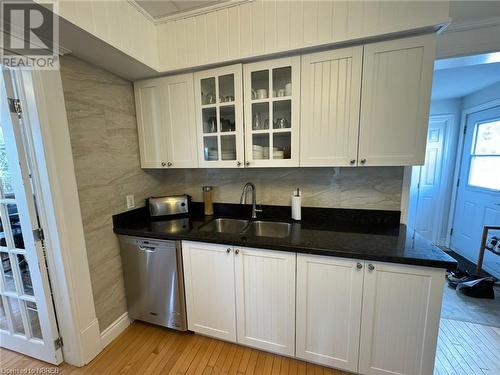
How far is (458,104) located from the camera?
315cm

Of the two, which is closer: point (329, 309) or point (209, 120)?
point (329, 309)

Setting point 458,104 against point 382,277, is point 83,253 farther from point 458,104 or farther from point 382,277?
point 458,104

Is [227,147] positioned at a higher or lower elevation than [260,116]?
lower

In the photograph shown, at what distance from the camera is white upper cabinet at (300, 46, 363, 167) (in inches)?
53.7

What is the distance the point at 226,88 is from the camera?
165 centimetres

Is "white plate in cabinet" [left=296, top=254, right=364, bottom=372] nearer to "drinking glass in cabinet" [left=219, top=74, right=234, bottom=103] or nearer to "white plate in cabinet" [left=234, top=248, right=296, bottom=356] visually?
"white plate in cabinet" [left=234, top=248, right=296, bottom=356]

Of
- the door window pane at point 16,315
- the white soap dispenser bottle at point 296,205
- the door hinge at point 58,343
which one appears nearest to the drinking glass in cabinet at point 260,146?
the white soap dispenser bottle at point 296,205

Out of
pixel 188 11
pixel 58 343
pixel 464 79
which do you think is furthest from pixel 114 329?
pixel 464 79

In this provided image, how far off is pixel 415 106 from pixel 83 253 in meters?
2.43

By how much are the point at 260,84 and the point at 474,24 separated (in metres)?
1.54

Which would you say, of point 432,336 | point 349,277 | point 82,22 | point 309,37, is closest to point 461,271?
point 432,336

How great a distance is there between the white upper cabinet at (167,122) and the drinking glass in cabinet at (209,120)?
94mm

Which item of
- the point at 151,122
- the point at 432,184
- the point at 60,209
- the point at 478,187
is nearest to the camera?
the point at 60,209

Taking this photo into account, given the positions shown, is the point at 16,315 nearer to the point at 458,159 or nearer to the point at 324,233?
the point at 324,233
